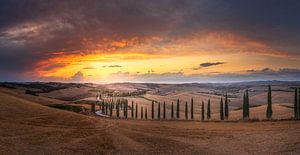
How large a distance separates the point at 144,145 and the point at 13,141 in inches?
541

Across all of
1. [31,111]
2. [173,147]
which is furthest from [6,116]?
[173,147]

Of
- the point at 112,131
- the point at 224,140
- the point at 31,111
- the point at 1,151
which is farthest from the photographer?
the point at 31,111

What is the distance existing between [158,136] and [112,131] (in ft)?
20.6

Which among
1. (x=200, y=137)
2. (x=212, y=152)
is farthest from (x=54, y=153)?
(x=200, y=137)

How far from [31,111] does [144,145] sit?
24.9 meters

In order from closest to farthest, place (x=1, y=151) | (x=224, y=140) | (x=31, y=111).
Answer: (x=1, y=151) < (x=224, y=140) < (x=31, y=111)

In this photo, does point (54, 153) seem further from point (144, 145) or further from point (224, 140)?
point (224, 140)

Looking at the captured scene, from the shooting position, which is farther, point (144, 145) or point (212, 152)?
point (144, 145)

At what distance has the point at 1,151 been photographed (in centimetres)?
3008

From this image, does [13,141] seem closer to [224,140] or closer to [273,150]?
[224,140]

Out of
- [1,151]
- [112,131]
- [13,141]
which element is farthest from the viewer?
[112,131]

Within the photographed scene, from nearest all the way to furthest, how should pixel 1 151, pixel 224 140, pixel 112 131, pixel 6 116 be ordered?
1. pixel 1 151
2. pixel 224 140
3. pixel 112 131
4. pixel 6 116

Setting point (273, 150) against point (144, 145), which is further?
point (144, 145)

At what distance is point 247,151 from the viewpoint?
105 ft
